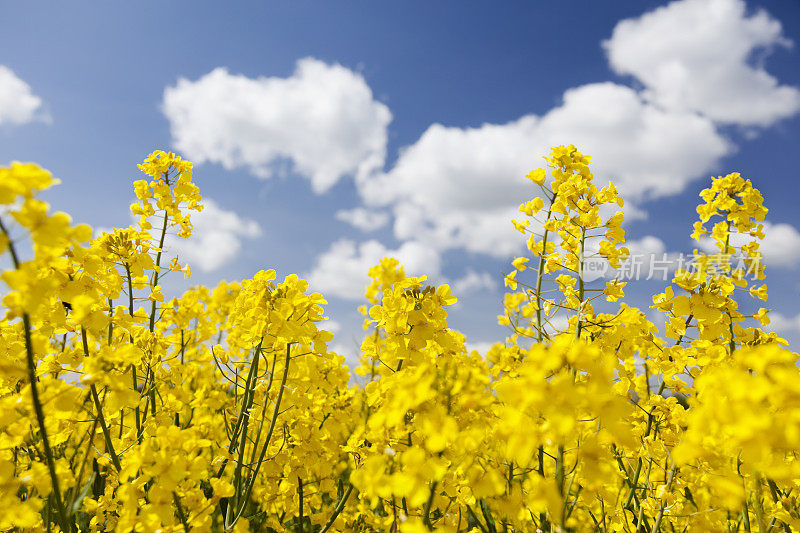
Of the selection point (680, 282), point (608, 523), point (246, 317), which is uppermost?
point (680, 282)

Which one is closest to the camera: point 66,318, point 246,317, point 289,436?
point 66,318

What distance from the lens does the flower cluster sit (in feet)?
3.95

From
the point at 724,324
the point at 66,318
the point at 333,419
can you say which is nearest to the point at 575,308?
the point at 724,324

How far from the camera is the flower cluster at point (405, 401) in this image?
3.95ft

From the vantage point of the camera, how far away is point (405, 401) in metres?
1.32

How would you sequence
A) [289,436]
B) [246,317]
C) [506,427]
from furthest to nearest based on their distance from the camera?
[289,436] < [246,317] < [506,427]

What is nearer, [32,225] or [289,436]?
[32,225]

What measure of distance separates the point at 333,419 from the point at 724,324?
7.77 ft

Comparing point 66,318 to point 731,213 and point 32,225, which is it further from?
point 731,213

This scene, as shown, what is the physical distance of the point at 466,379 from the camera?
4.95 ft

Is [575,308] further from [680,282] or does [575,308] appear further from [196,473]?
[196,473]

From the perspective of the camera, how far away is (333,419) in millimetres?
3133

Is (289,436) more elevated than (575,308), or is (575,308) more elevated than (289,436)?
(575,308)

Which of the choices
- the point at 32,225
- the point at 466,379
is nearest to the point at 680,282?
the point at 466,379
